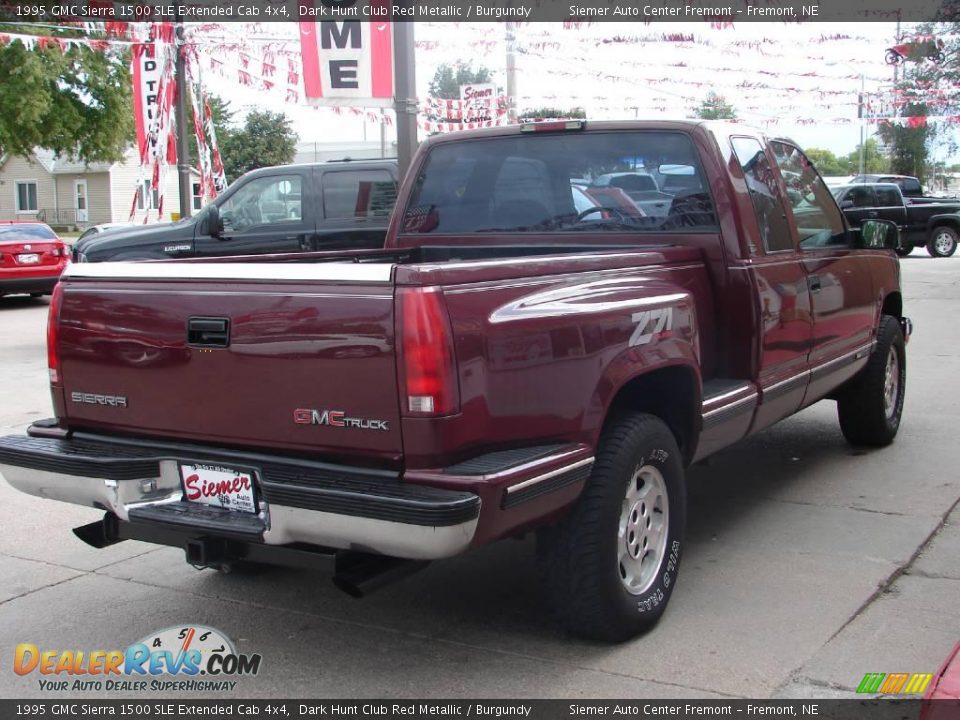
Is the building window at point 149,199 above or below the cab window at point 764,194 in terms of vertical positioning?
above

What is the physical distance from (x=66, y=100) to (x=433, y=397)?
32.4m

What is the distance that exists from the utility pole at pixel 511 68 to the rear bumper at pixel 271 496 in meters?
14.1

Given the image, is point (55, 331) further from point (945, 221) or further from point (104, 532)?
point (945, 221)

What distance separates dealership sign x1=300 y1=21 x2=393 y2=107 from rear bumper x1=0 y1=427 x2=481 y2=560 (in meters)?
5.46

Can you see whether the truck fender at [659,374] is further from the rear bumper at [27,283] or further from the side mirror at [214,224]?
the rear bumper at [27,283]

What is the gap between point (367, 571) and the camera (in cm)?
359

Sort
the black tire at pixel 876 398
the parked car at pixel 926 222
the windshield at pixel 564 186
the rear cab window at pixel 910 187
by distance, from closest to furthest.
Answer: the windshield at pixel 564 186, the black tire at pixel 876 398, the parked car at pixel 926 222, the rear cab window at pixel 910 187

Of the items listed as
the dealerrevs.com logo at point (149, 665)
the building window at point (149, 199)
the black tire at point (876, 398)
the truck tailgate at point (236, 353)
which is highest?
the building window at point (149, 199)

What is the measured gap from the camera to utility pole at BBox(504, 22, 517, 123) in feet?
55.9

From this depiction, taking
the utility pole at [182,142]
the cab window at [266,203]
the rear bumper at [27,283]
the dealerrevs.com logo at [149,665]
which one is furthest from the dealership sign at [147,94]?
the dealerrevs.com logo at [149,665]

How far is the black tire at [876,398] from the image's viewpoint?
273 inches

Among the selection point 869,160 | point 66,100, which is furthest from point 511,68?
point 869,160

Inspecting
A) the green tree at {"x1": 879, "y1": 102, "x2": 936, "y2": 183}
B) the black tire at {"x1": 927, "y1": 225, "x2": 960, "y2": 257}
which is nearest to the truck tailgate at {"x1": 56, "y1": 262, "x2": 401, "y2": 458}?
the black tire at {"x1": 927, "y1": 225, "x2": 960, "y2": 257}

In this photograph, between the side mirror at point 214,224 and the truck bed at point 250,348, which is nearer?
the truck bed at point 250,348
